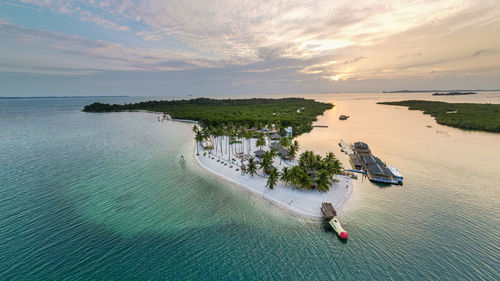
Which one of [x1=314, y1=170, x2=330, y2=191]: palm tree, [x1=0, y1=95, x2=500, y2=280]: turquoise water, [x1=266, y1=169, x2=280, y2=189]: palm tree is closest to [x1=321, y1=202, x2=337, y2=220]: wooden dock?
[x1=0, y1=95, x2=500, y2=280]: turquoise water

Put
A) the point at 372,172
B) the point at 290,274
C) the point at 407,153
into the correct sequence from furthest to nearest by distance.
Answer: the point at 407,153 < the point at 372,172 < the point at 290,274

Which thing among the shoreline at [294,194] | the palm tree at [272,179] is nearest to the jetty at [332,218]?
the shoreline at [294,194]

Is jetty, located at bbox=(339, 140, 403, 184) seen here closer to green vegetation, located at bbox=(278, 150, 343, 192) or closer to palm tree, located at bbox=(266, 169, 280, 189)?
green vegetation, located at bbox=(278, 150, 343, 192)

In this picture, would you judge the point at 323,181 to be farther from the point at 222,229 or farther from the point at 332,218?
the point at 222,229

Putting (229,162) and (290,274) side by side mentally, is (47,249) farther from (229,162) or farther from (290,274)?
(229,162)

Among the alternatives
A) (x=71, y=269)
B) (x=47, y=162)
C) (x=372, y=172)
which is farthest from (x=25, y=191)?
(x=372, y=172)
